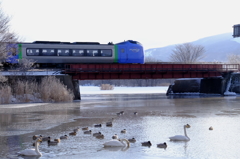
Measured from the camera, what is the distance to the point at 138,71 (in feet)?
155

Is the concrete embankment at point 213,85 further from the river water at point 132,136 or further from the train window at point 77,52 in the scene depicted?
the river water at point 132,136

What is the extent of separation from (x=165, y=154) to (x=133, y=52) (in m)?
35.0

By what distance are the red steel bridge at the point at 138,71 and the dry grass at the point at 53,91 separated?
3.87 metres

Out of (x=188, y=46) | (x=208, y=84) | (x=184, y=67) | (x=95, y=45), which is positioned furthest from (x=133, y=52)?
(x=188, y=46)

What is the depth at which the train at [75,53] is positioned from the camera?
4239 cm

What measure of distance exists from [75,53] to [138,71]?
8.16 meters

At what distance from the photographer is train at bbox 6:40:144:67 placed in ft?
139

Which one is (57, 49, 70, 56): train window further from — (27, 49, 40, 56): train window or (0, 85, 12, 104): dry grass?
(0, 85, 12, 104): dry grass

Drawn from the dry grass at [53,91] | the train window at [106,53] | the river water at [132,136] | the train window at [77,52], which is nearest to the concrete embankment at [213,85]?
the train window at [106,53]

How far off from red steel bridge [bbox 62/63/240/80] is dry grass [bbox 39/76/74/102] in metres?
3.87

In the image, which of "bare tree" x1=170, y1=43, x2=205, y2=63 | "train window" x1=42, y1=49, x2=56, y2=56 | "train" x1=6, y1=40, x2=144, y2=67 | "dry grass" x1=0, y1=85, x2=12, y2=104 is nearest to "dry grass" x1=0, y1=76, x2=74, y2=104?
"dry grass" x1=0, y1=85, x2=12, y2=104

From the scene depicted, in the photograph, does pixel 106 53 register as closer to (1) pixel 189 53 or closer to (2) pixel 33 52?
(2) pixel 33 52

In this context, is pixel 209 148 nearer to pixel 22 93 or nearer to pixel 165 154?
pixel 165 154

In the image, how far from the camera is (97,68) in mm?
45062
